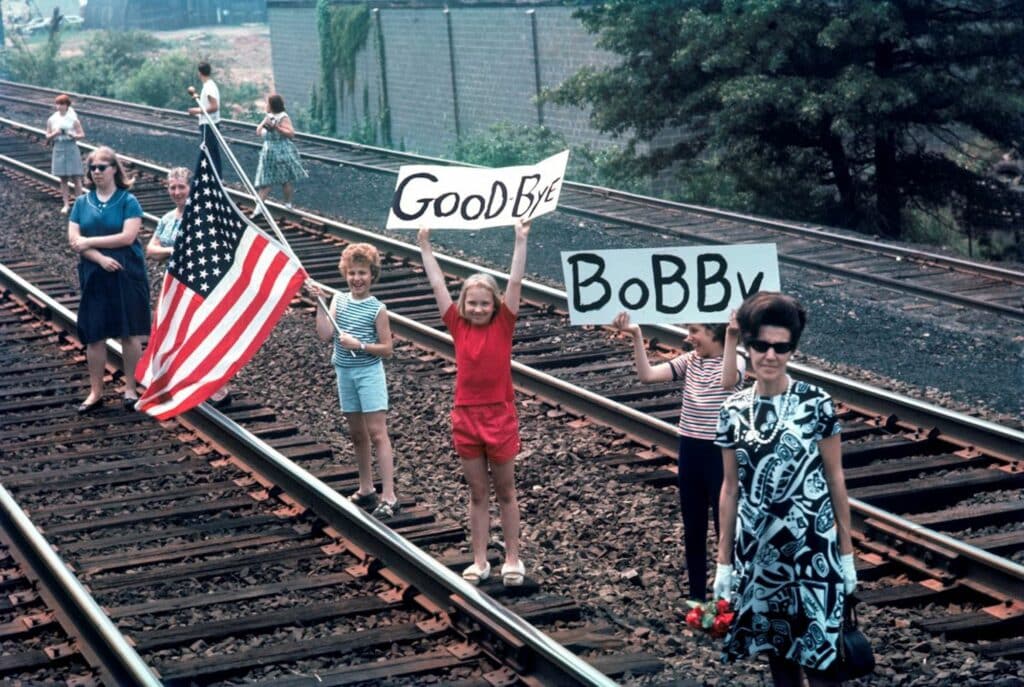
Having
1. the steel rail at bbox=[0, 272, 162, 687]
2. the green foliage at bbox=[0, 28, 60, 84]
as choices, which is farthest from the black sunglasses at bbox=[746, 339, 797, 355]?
the green foliage at bbox=[0, 28, 60, 84]

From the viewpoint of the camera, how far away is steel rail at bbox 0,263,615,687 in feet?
20.5

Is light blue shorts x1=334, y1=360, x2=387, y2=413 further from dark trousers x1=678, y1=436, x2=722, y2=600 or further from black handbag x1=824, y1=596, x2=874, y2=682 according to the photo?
black handbag x1=824, y1=596, x2=874, y2=682

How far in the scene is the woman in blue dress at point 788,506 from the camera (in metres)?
4.95

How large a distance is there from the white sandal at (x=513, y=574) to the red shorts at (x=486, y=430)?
0.53 meters

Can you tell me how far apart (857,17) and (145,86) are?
1037 inches

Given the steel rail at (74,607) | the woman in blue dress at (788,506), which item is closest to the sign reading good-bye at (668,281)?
the woman in blue dress at (788,506)

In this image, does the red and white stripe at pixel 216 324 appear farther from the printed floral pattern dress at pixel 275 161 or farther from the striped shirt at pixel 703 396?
the printed floral pattern dress at pixel 275 161

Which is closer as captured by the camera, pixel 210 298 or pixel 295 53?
pixel 210 298

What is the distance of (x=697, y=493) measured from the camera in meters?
6.68

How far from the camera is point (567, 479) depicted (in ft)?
30.1

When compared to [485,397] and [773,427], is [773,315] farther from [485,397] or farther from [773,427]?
[485,397]

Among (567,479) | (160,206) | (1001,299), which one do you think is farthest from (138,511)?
(160,206)

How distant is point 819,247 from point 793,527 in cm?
1252

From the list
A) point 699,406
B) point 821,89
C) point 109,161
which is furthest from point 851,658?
point 821,89
